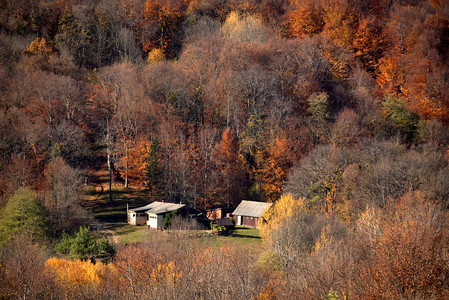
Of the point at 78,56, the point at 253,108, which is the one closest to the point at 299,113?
the point at 253,108

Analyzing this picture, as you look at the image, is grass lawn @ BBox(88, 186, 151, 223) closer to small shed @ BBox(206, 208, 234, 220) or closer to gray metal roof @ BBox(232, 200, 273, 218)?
small shed @ BBox(206, 208, 234, 220)

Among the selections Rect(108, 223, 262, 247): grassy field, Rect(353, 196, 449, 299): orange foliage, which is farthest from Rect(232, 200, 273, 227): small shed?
Rect(353, 196, 449, 299): orange foliage

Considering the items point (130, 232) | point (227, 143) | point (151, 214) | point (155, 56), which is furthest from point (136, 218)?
point (155, 56)

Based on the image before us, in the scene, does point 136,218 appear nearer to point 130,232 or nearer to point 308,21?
point 130,232

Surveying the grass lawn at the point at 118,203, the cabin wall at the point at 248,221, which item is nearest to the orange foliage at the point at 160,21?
the grass lawn at the point at 118,203

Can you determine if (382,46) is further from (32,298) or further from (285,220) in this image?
(32,298)

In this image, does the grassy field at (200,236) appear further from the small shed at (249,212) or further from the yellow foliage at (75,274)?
the yellow foliage at (75,274)
